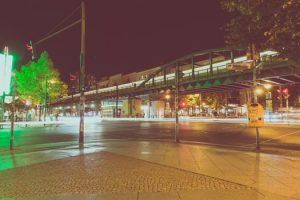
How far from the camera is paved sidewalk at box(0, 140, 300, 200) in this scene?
251 inches

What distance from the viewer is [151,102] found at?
90.2 meters

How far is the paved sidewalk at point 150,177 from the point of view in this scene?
6.38 metres

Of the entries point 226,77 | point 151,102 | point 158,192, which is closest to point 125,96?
point 151,102

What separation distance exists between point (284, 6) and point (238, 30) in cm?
290

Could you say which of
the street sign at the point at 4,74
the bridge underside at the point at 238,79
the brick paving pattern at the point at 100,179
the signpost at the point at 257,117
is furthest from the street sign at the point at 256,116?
the bridge underside at the point at 238,79

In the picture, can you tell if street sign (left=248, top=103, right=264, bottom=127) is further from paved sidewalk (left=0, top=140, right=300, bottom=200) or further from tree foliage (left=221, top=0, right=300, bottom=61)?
tree foliage (left=221, top=0, right=300, bottom=61)

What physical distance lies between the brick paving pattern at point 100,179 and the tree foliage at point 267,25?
211 inches

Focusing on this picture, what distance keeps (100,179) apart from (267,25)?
25.9ft

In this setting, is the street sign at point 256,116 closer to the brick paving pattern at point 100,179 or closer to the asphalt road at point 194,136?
the asphalt road at point 194,136

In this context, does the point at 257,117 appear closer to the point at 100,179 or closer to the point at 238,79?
the point at 100,179

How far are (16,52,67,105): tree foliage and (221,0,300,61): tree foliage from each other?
4179 cm

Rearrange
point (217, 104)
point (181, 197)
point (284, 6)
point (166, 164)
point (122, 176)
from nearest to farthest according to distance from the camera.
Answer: point (181, 197)
point (122, 176)
point (284, 6)
point (166, 164)
point (217, 104)

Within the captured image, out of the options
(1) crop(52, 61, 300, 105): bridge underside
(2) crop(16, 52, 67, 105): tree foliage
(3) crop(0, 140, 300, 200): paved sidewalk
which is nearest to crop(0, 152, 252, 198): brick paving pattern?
(3) crop(0, 140, 300, 200): paved sidewalk

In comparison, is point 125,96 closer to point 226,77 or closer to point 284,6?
point 226,77
